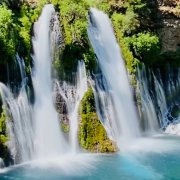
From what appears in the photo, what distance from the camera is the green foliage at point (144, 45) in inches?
1067

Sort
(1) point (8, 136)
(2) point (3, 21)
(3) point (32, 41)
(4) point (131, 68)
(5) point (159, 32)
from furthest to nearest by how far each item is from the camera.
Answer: (5) point (159, 32) < (4) point (131, 68) < (3) point (32, 41) < (2) point (3, 21) < (1) point (8, 136)

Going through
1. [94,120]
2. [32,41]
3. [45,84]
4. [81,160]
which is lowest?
[81,160]

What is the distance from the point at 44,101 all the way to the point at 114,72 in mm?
4466

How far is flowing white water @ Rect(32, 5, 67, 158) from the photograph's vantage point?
71.8 feet

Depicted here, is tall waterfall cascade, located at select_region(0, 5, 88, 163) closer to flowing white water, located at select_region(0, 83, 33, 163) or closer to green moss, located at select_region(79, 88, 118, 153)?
flowing white water, located at select_region(0, 83, 33, 163)

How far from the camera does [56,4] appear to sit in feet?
82.2

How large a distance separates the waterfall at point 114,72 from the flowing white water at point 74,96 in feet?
4.86

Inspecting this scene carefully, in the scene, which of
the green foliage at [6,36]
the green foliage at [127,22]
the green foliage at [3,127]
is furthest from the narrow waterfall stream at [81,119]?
the green foliage at [6,36]

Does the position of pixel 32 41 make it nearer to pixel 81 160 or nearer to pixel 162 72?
pixel 81 160

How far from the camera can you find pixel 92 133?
73.5 feet

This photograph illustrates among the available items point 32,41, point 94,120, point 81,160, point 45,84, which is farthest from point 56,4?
point 81,160

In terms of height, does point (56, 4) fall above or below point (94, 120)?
above

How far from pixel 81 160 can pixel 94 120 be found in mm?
2079

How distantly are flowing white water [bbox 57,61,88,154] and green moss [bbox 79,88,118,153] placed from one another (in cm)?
24
